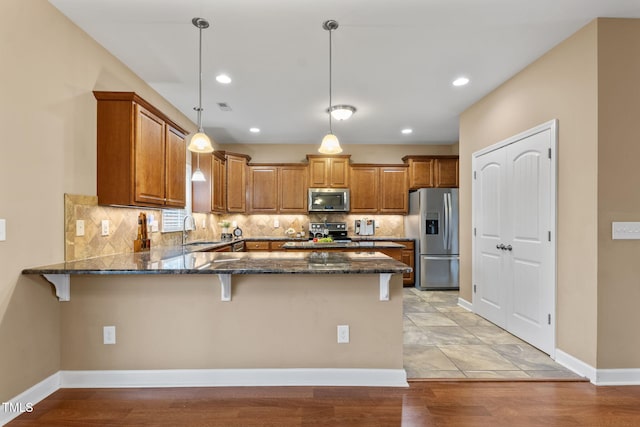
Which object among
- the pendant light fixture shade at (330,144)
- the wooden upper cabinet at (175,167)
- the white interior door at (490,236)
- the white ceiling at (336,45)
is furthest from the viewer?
the white interior door at (490,236)

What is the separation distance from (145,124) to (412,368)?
3123mm

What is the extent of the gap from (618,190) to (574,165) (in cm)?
34

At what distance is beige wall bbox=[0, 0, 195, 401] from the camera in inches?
76.9

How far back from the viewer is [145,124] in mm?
2850

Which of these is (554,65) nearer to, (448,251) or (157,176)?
(448,251)

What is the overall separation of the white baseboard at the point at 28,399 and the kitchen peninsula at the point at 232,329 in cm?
11

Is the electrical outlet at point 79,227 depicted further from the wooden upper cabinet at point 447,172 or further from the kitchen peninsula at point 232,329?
the wooden upper cabinet at point 447,172

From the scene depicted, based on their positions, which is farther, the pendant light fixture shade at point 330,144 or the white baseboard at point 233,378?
the pendant light fixture shade at point 330,144

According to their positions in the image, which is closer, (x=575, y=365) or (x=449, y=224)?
(x=575, y=365)

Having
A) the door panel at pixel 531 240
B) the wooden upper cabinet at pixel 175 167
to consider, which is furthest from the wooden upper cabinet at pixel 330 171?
the door panel at pixel 531 240

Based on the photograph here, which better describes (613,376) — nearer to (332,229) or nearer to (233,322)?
(233,322)

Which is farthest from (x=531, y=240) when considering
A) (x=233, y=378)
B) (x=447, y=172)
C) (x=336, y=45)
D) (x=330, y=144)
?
(x=447, y=172)

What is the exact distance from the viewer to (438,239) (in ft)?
18.3

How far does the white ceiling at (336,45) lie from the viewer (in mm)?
2309
